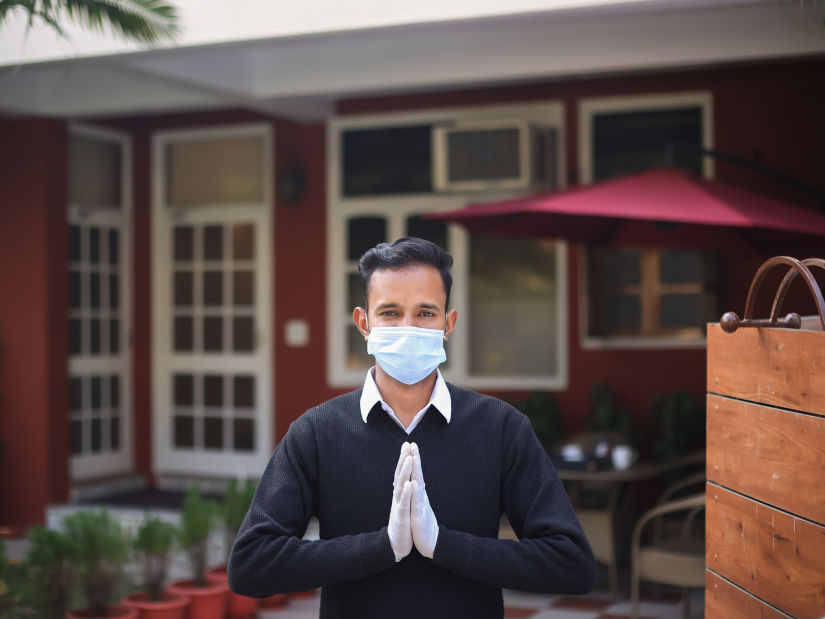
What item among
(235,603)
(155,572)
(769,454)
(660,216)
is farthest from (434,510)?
(235,603)

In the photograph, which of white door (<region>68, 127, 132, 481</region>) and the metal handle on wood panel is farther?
white door (<region>68, 127, 132, 481</region>)

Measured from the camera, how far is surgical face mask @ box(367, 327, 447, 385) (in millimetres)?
2006

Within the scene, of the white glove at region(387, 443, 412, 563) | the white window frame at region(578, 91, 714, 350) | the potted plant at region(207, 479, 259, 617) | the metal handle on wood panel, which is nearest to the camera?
the white glove at region(387, 443, 412, 563)

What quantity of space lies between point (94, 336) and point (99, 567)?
366 cm

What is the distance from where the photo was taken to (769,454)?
2426mm

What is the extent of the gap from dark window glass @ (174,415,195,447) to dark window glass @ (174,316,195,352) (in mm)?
556

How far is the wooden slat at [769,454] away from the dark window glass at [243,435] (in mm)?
5532

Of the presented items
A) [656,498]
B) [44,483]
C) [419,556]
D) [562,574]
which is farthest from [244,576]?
[44,483]

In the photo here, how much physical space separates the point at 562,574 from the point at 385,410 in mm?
462

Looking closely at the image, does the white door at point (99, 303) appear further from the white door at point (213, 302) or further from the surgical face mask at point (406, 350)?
the surgical face mask at point (406, 350)

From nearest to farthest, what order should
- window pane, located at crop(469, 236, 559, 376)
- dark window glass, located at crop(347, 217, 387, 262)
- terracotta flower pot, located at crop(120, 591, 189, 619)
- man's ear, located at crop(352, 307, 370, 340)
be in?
man's ear, located at crop(352, 307, 370, 340) < terracotta flower pot, located at crop(120, 591, 189, 619) < window pane, located at crop(469, 236, 559, 376) < dark window glass, located at crop(347, 217, 387, 262)

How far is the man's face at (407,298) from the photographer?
6.59 feet

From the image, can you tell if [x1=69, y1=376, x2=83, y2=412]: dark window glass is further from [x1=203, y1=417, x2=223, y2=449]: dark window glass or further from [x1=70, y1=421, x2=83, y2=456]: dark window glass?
[x1=203, y1=417, x2=223, y2=449]: dark window glass

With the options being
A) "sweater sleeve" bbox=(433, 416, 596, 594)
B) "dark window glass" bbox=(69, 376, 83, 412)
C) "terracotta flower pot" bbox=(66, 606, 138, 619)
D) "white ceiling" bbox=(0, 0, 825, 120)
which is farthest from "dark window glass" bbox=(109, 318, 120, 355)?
"sweater sleeve" bbox=(433, 416, 596, 594)
